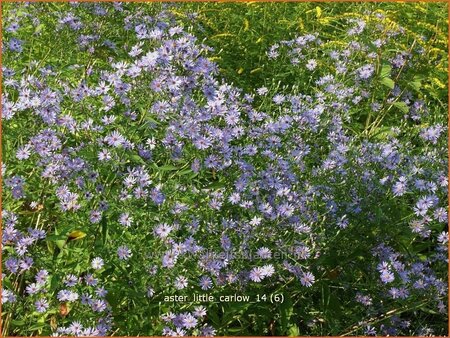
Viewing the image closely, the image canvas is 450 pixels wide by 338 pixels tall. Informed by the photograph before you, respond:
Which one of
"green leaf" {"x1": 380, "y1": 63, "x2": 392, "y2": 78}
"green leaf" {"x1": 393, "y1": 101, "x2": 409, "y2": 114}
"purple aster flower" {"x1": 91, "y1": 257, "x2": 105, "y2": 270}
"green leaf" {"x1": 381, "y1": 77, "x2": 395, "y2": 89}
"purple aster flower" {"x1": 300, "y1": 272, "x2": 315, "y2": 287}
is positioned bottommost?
"purple aster flower" {"x1": 300, "y1": 272, "x2": 315, "y2": 287}

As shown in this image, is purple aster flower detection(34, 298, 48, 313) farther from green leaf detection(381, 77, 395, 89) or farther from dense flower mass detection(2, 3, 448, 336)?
green leaf detection(381, 77, 395, 89)

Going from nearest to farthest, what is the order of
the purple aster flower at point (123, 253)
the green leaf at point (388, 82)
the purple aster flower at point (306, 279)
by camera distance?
the purple aster flower at point (123, 253), the purple aster flower at point (306, 279), the green leaf at point (388, 82)

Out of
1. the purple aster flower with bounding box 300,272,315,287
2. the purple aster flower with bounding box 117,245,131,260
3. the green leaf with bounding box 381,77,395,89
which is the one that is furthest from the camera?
the green leaf with bounding box 381,77,395,89

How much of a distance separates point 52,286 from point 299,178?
4.18ft

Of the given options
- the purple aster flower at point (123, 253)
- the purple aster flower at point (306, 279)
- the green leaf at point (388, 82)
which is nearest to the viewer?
the purple aster flower at point (123, 253)

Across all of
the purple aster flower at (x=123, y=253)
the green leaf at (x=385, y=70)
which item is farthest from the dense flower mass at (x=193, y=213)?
the green leaf at (x=385, y=70)

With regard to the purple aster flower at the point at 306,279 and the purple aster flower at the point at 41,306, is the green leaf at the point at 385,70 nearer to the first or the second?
the purple aster flower at the point at 306,279

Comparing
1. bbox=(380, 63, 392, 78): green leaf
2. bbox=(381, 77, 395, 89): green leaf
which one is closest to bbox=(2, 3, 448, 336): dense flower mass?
bbox=(381, 77, 395, 89): green leaf

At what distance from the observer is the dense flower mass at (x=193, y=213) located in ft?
10.2

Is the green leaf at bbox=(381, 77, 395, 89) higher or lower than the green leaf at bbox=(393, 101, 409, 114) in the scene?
higher

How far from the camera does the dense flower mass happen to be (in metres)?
3.10

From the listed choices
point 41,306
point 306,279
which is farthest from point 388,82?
point 41,306

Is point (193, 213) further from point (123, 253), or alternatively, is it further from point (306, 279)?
point (306, 279)

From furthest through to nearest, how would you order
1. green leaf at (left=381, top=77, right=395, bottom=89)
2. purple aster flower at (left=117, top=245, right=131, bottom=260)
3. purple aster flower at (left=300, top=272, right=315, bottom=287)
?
green leaf at (left=381, top=77, right=395, bottom=89)
purple aster flower at (left=300, top=272, right=315, bottom=287)
purple aster flower at (left=117, top=245, right=131, bottom=260)
